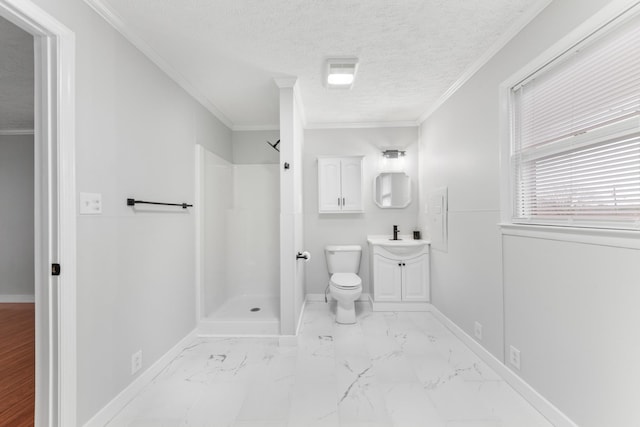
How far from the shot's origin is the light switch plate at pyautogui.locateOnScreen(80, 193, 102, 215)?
143 centimetres

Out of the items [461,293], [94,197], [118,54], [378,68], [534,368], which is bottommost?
[534,368]

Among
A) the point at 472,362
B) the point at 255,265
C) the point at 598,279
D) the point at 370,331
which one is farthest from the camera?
the point at 255,265

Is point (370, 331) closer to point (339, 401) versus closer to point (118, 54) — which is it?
point (339, 401)

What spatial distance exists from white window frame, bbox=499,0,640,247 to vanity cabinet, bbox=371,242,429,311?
1.42 meters

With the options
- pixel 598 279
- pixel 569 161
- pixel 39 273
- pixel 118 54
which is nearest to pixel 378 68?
pixel 569 161

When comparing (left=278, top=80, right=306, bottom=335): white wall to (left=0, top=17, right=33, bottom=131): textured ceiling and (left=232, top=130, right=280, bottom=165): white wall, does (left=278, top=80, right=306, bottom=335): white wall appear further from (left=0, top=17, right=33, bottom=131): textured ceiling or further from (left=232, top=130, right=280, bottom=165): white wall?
(left=0, top=17, right=33, bottom=131): textured ceiling

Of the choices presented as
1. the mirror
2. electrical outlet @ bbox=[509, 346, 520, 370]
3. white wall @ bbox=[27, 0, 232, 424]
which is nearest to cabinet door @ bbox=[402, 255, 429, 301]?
the mirror

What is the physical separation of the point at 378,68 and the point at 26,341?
12.9 ft

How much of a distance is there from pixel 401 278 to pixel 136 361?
102 inches

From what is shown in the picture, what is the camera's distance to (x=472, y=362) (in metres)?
2.12

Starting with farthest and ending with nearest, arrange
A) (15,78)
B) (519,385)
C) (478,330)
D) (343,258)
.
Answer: (343,258) → (15,78) → (478,330) → (519,385)

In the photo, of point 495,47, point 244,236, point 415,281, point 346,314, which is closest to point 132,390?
point 346,314

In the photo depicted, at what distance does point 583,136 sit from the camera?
139 centimetres

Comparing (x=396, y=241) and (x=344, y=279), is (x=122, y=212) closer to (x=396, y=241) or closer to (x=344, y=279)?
(x=344, y=279)
